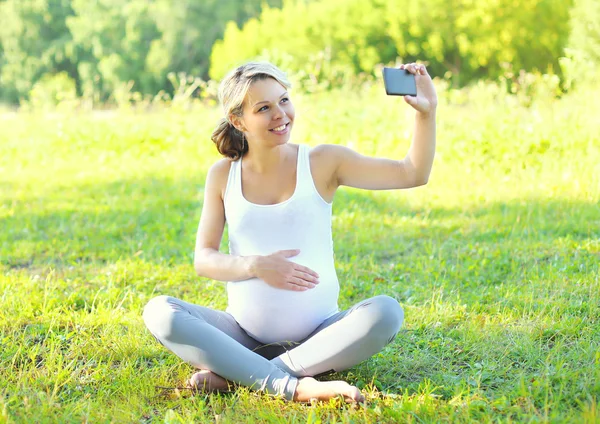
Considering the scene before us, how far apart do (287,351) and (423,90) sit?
1.04 m

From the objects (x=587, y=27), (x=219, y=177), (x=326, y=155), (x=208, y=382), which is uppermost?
(x=587, y=27)

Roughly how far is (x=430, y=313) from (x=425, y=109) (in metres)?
1.08

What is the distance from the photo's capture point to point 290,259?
2475 mm

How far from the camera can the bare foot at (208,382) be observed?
7.66 ft

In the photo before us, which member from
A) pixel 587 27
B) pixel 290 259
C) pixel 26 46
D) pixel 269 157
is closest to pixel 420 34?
pixel 587 27

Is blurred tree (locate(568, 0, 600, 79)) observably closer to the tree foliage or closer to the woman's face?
the tree foliage

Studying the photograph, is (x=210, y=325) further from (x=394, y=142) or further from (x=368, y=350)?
(x=394, y=142)

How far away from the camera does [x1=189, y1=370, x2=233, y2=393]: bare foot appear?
2334mm

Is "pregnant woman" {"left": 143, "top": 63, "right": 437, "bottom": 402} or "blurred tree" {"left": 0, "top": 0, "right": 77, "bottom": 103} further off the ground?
"blurred tree" {"left": 0, "top": 0, "right": 77, "bottom": 103}

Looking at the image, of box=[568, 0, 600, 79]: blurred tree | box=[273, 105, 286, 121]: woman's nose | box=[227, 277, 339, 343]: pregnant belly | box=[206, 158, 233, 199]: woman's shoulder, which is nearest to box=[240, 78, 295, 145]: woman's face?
box=[273, 105, 286, 121]: woman's nose

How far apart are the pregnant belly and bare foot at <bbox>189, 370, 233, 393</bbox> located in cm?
26

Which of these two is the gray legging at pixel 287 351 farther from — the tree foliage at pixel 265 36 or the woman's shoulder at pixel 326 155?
the tree foliage at pixel 265 36

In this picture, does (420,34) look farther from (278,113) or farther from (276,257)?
(276,257)

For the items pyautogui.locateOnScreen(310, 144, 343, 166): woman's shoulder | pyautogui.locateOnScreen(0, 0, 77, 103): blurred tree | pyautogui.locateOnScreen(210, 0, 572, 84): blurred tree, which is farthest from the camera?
pyautogui.locateOnScreen(0, 0, 77, 103): blurred tree
